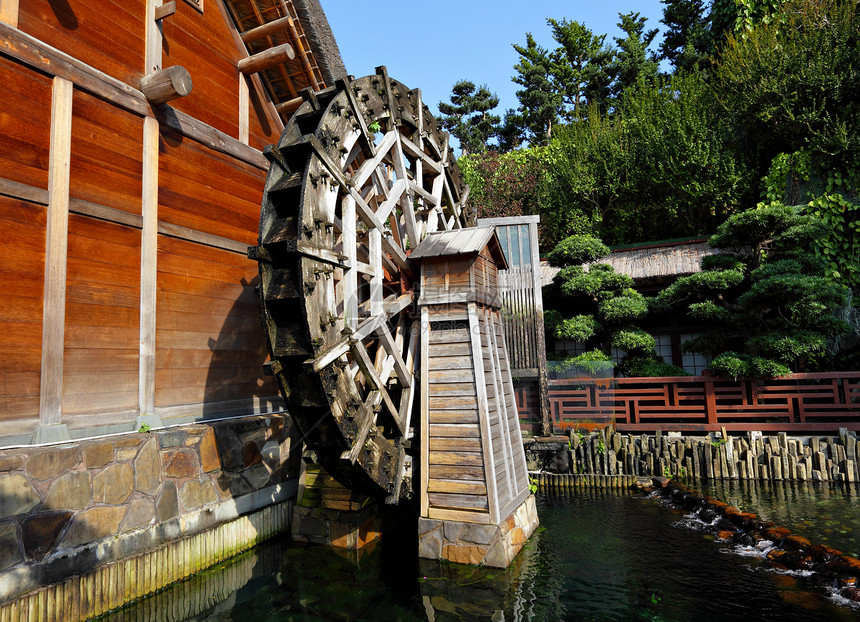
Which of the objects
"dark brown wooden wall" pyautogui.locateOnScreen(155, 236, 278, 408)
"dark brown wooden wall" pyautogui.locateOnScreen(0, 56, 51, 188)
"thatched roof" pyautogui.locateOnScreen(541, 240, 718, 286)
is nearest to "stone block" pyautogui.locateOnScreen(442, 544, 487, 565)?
"dark brown wooden wall" pyautogui.locateOnScreen(155, 236, 278, 408)

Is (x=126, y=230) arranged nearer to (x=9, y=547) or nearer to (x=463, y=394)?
(x=9, y=547)

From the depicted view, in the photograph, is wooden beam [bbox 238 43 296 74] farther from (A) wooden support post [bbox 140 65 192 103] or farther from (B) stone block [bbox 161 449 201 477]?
(B) stone block [bbox 161 449 201 477]

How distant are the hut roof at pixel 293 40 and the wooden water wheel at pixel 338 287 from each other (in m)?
1.22

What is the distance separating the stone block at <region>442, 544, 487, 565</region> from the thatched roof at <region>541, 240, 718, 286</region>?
10022mm

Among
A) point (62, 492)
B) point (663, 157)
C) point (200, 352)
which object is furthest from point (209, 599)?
point (663, 157)

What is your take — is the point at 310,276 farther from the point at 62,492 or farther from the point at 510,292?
the point at 510,292

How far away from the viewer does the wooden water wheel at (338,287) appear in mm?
4348

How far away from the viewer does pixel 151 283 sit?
4.72 m

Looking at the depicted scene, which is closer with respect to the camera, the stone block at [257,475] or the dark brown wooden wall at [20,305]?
the dark brown wooden wall at [20,305]

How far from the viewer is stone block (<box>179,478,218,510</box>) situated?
4594 millimetres

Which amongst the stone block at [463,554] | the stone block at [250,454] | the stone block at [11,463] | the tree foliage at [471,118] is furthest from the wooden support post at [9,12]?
the tree foliage at [471,118]

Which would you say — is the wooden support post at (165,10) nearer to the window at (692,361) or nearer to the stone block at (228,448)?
the stone block at (228,448)

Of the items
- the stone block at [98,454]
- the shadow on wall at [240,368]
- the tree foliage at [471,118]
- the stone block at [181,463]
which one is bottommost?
the stone block at [181,463]

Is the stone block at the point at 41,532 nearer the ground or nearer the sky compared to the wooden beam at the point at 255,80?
nearer the ground
